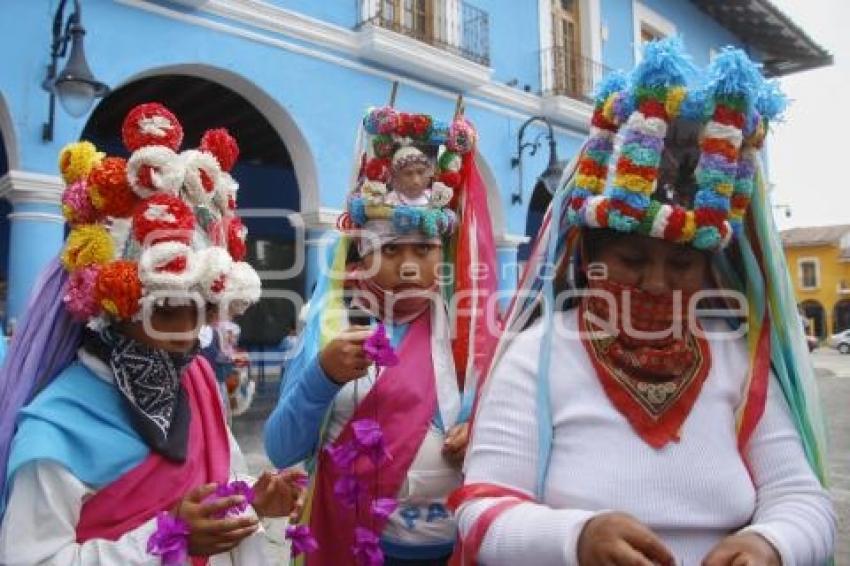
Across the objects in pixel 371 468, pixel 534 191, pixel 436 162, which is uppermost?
pixel 534 191

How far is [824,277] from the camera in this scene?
40.5 meters

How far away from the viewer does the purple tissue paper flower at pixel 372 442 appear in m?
1.72

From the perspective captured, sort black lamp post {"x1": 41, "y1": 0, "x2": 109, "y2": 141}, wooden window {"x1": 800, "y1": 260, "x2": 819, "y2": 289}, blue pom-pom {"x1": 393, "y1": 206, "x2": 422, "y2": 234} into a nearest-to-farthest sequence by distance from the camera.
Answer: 1. blue pom-pom {"x1": 393, "y1": 206, "x2": 422, "y2": 234}
2. black lamp post {"x1": 41, "y1": 0, "x2": 109, "y2": 141}
3. wooden window {"x1": 800, "y1": 260, "x2": 819, "y2": 289}

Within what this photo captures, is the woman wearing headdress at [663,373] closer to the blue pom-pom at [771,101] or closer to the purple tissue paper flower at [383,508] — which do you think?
the blue pom-pom at [771,101]

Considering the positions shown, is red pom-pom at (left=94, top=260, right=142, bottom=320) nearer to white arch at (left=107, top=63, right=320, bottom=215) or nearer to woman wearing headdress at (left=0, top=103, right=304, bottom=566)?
woman wearing headdress at (left=0, top=103, right=304, bottom=566)

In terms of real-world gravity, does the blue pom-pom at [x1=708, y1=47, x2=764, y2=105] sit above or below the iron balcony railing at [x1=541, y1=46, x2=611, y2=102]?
below

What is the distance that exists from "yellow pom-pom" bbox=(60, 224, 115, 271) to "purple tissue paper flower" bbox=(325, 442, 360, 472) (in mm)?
712

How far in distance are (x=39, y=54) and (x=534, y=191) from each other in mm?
6412

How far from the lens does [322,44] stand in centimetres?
731

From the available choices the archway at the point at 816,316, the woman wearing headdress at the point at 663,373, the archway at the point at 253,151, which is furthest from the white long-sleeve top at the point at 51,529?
the archway at the point at 816,316

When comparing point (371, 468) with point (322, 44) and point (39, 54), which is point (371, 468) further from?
point (322, 44)

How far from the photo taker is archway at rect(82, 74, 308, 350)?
769 cm

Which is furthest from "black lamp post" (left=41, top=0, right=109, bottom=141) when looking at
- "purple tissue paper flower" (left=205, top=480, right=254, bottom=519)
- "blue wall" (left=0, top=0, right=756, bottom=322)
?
"purple tissue paper flower" (left=205, top=480, right=254, bottom=519)

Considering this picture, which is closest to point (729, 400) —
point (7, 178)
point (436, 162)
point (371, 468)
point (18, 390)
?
point (371, 468)
